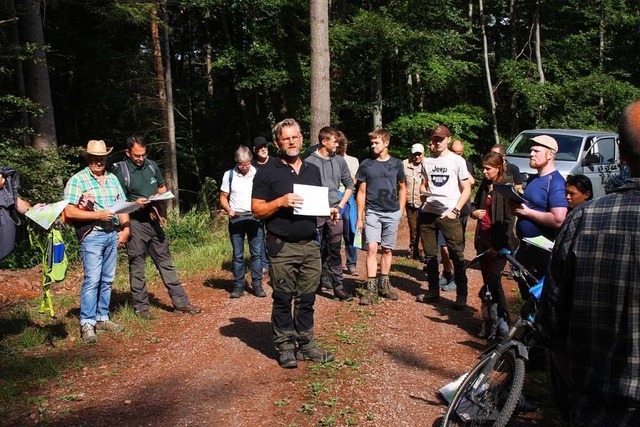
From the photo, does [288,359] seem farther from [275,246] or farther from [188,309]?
[188,309]

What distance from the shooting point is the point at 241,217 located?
7094mm

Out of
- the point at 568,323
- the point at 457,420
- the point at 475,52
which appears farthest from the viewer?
the point at 475,52

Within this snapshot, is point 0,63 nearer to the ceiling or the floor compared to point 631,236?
nearer to the ceiling

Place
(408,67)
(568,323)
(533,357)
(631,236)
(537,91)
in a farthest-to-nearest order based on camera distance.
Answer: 1. (537,91)
2. (408,67)
3. (533,357)
4. (568,323)
5. (631,236)

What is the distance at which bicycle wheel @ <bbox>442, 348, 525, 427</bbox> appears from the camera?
345 centimetres

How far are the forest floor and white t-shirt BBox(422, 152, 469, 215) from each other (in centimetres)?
128

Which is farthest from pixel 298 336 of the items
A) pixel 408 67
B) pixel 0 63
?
pixel 408 67

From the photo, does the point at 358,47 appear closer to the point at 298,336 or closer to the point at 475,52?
the point at 475,52

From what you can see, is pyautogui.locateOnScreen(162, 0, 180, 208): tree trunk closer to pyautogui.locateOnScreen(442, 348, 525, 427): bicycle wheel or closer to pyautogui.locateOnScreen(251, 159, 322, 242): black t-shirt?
pyautogui.locateOnScreen(251, 159, 322, 242): black t-shirt

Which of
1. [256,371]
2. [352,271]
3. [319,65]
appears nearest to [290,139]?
[256,371]

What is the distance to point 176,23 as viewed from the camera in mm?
24219

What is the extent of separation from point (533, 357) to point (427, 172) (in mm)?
2713

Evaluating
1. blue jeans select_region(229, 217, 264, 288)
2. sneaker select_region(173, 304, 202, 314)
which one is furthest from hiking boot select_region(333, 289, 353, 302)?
Answer: sneaker select_region(173, 304, 202, 314)

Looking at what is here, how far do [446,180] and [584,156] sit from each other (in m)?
6.98
